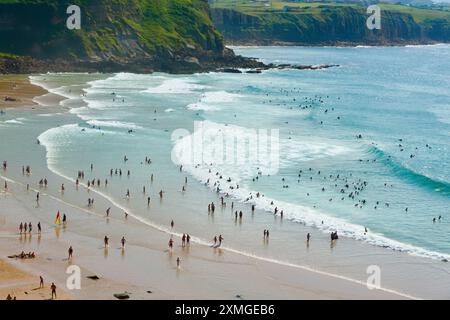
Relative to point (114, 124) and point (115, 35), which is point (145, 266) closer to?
point (114, 124)

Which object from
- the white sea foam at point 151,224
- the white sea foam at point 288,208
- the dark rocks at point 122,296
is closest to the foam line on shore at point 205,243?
the white sea foam at point 151,224

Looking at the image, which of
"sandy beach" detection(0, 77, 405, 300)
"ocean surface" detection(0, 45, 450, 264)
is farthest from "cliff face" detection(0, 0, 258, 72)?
"sandy beach" detection(0, 77, 405, 300)

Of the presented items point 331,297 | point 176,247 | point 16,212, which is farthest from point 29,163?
point 331,297

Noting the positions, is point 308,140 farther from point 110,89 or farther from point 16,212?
point 110,89

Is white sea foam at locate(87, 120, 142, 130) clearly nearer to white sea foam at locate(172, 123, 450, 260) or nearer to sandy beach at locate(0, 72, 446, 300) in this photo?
white sea foam at locate(172, 123, 450, 260)

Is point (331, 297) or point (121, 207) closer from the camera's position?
point (331, 297)
